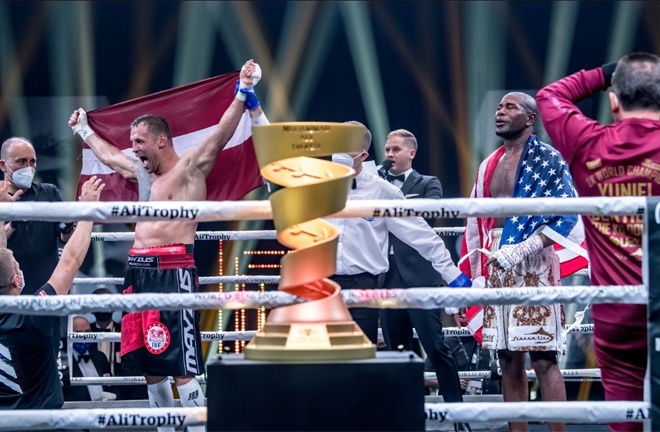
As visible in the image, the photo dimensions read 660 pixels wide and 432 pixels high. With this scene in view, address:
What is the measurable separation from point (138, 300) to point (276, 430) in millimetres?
458

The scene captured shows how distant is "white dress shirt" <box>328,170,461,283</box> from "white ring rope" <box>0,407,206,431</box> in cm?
201

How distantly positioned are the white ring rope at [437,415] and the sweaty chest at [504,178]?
1.57m

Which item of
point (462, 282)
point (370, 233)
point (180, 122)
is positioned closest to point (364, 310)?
point (370, 233)

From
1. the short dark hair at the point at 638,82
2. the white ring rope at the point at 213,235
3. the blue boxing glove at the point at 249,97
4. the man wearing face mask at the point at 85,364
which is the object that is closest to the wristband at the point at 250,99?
the blue boxing glove at the point at 249,97

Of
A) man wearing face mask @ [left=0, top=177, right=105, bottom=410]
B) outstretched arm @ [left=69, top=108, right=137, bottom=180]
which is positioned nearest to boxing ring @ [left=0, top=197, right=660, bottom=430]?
man wearing face mask @ [left=0, top=177, right=105, bottom=410]

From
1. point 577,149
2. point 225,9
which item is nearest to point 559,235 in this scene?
point 577,149

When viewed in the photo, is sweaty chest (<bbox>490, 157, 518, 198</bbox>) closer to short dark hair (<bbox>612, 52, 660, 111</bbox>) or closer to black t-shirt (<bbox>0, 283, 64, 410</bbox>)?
short dark hair (<bbox>612, 52, 660, 111</bbox>)

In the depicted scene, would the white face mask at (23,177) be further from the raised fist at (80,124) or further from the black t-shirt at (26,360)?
the black t-shirt at (26,360)

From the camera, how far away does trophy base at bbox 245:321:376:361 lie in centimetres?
163

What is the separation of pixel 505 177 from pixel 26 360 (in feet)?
6.10

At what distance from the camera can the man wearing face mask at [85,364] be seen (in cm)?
519

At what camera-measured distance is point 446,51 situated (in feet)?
19.9

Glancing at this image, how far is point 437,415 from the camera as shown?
1817 mm

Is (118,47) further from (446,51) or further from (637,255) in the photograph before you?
(637,255)
